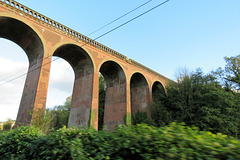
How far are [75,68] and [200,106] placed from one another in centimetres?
1430

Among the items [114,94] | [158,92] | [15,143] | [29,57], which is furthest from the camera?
[158,92]

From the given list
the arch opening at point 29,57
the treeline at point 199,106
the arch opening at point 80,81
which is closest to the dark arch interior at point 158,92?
the treeline at point 199,106

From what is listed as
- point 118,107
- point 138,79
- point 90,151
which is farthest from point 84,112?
point 90,151

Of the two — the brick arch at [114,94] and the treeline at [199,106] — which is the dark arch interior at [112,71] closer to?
the brick arch at [114,94]

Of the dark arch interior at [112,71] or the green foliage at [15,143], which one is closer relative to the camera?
the green foliage at [15,143]

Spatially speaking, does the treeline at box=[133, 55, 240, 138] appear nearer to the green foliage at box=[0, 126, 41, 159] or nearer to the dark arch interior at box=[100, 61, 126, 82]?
the dark arch interior at box=[100, 61, 126, 82]

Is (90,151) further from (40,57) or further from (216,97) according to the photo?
(216,97)

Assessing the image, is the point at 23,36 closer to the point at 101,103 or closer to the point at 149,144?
the point at 149,144

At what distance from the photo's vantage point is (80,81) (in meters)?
16.8

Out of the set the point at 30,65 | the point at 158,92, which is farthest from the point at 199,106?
the point at 30,65

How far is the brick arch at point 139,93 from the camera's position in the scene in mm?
22094

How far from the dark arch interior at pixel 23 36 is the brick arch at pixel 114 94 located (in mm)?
8071

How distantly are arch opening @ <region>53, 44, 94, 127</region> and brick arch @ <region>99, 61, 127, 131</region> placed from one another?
335 centimetres

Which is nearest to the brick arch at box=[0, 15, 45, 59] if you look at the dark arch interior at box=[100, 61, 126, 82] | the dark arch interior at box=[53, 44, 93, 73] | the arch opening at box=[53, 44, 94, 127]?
the arch opening at box=[53, 44, 94, 127]
